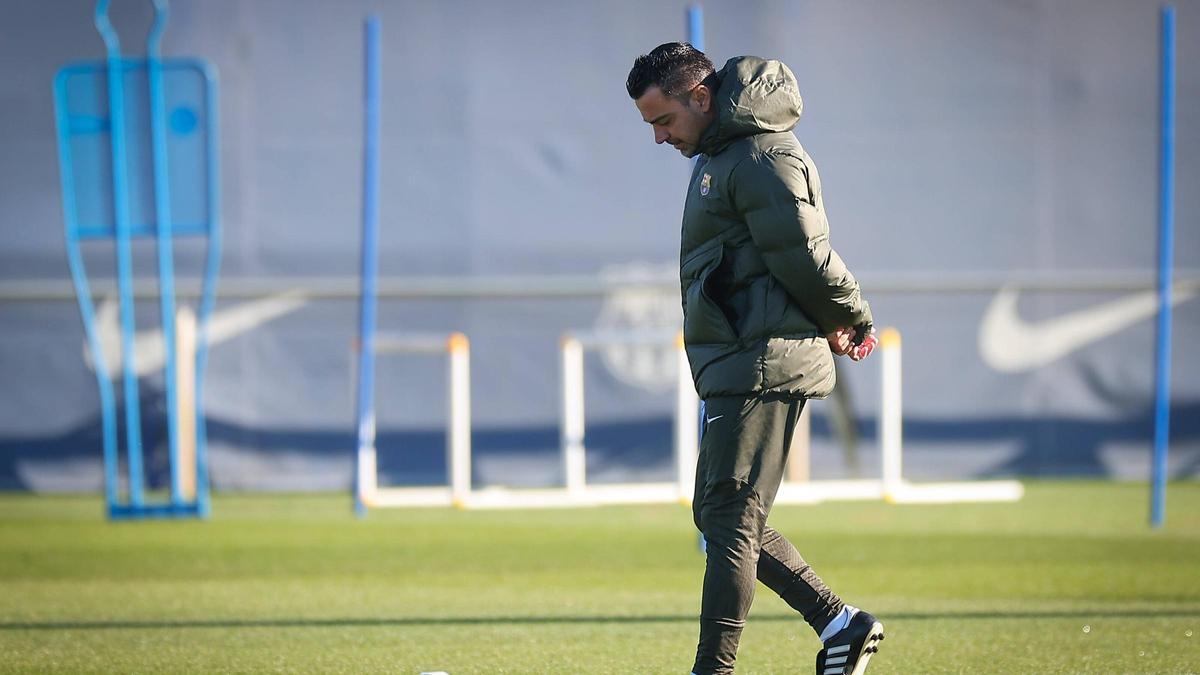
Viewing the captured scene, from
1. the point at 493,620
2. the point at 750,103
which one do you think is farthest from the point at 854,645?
the point at 493,620

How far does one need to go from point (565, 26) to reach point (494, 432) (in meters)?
2.65

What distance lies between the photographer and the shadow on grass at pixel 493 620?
202 inches

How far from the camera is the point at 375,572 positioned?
6.53m

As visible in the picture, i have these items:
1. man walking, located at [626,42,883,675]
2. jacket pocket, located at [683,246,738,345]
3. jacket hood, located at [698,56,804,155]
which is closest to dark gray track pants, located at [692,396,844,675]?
man walking, located at [626,42,883,675]

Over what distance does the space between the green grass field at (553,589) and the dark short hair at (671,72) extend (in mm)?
1641

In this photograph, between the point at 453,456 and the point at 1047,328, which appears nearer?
the point at 453,456

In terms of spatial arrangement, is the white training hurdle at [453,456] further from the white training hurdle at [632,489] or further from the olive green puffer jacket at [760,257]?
the olive green puffer jacket at [760,257]

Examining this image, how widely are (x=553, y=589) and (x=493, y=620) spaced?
2.55ft

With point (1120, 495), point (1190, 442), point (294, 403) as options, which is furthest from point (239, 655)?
point (1190, 442)

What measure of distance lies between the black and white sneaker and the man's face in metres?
1.14

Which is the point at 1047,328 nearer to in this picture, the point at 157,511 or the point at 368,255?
the point at 368,255

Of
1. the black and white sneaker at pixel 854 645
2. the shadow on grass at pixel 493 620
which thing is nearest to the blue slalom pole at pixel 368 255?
the shadow on grass at pixel 493 620

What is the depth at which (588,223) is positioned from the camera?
33.2ft

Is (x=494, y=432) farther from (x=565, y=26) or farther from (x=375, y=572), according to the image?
(x=375, y=572)
